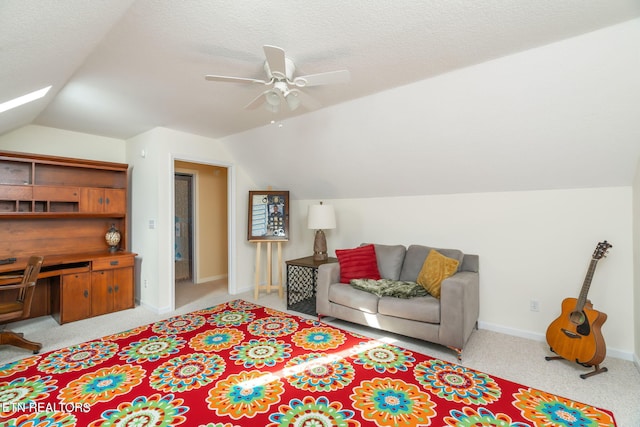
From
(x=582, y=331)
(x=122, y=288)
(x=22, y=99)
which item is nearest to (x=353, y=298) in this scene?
(x=582, y=331)

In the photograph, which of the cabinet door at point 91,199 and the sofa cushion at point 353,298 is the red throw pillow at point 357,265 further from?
the cabinet door at point 91,199

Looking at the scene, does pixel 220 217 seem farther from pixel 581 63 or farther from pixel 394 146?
pixel 581 63

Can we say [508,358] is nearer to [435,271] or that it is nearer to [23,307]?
[435,271]

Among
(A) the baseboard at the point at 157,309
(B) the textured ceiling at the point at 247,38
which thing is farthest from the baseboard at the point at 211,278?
(B) the textured ceiling at the point at 247,38

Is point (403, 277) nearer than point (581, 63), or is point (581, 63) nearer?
point (581, 63)

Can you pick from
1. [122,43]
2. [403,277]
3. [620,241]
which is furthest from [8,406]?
[620,241]

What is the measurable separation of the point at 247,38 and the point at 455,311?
2.63 meters

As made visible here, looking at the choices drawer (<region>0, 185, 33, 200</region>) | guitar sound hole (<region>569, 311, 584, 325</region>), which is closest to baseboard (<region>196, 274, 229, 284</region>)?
drawer (<region>0, 185, 33, 200</region>)

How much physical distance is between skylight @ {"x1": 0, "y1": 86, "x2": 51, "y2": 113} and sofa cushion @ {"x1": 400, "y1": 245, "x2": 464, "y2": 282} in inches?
149

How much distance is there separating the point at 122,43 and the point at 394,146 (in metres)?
2.53

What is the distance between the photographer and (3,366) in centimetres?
250

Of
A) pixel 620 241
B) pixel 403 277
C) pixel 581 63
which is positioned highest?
pixel 581 63

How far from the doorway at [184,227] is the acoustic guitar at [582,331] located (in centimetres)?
543

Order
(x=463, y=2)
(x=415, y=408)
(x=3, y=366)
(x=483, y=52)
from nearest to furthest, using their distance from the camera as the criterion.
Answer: (x=463, y=2) < (x=415, y=408) < (x=483, y=52) < (x=3, y=366)
